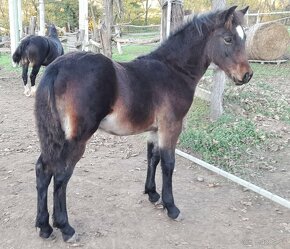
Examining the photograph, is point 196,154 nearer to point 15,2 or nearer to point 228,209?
point 228,209

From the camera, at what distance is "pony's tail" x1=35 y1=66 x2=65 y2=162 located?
2.67 m

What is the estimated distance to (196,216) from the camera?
3.38 m

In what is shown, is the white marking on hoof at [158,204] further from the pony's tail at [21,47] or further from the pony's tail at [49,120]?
the pony's tail at [21,47]

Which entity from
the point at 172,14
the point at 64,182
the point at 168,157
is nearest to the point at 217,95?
the point at 172,14

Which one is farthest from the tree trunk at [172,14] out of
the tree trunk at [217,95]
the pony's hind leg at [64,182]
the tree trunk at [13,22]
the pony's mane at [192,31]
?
the tree trunk at [13,22]

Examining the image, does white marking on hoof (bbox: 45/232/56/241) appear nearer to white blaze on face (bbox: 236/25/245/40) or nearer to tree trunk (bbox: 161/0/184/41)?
white blaze on face (bbox: 236/25/245/40)

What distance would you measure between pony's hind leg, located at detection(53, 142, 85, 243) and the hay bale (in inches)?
360

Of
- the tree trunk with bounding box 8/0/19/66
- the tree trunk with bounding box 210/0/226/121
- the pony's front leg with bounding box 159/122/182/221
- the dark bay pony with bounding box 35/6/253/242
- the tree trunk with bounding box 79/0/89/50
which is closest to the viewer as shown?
the dark bay pony with bounding box 35/6/253/242

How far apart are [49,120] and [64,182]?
0.51 metres

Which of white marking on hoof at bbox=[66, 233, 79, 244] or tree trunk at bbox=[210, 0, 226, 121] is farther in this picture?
tree trunk at bbox=[210, 0, 226, 121]

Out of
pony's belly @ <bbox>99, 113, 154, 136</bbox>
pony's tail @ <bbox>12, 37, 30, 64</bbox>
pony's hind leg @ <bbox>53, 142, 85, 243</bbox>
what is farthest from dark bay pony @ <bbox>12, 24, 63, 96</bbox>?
pony's hind leg @ <bbox>53, 142, 85, 243</bbox>

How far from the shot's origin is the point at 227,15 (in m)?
2.99

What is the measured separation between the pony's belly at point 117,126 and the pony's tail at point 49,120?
39 centimetres

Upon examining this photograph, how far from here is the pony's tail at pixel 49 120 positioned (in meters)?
2.67
